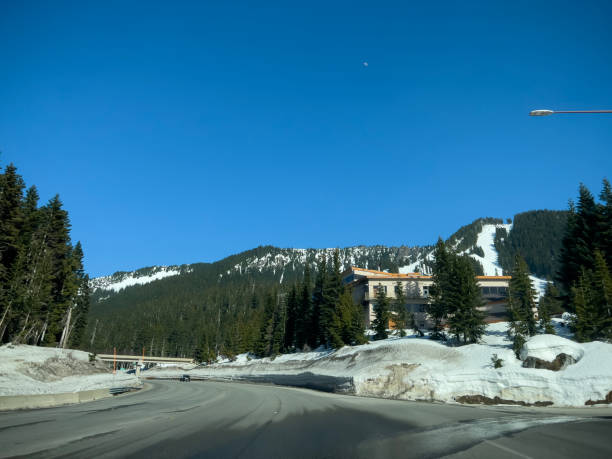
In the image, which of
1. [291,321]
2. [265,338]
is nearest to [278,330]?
[291,321]

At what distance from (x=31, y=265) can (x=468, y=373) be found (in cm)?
5068

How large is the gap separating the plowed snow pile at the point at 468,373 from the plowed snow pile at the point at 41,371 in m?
24.6

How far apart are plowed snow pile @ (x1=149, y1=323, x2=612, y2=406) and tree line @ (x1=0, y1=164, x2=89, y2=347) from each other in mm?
33687

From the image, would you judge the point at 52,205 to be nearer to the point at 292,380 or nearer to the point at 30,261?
the point at 30,261

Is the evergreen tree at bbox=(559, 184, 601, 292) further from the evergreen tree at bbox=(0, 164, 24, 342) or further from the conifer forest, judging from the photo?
the evergreen tree at bbox=(0, 164, 24, 342)

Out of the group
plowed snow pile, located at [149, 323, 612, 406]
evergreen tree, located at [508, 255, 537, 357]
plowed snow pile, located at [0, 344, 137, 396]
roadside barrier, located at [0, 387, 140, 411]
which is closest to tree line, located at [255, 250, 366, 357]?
plowed snow pile, located at [149, 323, 612, 406]

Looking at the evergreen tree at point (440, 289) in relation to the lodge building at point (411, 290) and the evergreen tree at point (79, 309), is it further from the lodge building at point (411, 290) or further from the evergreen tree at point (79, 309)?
the evergreen tree at point (79, 309)

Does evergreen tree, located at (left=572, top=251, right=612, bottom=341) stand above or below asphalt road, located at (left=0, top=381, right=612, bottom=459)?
above

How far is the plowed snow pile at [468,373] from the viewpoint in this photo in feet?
71.8

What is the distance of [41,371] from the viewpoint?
3588 centimetres

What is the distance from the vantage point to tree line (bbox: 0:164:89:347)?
132ft

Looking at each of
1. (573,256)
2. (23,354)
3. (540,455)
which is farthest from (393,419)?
(573,256)

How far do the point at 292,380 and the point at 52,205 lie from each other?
42.7m

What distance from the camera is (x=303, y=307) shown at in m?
72.2
